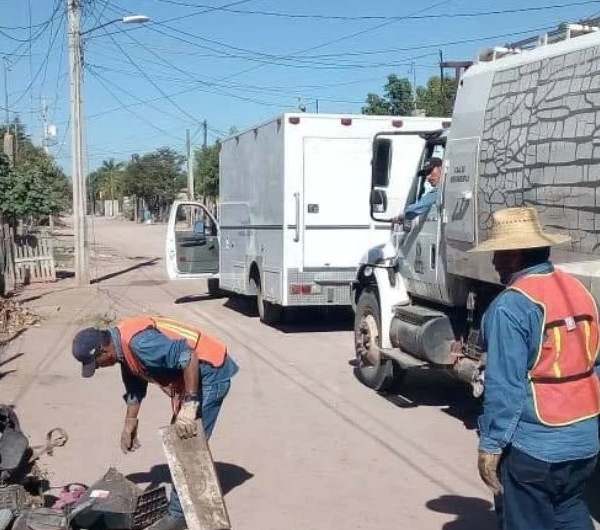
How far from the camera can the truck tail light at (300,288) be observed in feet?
42.4

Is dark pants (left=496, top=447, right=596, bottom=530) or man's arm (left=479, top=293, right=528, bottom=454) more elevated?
man's arm (left=479, top=293, right=528, bottom=454)

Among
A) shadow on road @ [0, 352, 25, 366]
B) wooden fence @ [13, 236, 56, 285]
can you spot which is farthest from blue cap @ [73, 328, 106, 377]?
wooden fence @ [13, 236, 56, 285]

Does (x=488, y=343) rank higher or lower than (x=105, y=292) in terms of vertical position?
higher

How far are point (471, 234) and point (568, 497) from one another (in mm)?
3668

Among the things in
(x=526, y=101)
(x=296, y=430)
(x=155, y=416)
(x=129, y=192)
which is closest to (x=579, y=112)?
(x=526, y=101)

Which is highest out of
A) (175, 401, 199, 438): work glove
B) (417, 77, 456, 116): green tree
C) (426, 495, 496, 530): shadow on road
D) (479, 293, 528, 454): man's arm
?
(417, 77, 456, 116): green tree

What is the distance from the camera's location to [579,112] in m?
5.48

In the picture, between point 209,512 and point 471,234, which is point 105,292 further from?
point 209,512

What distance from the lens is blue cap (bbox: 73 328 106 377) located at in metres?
4.80

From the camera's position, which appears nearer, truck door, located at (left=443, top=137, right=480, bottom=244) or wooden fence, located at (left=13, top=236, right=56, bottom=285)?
truck door, located at (left=443, top=137, right=480, bottom=244)

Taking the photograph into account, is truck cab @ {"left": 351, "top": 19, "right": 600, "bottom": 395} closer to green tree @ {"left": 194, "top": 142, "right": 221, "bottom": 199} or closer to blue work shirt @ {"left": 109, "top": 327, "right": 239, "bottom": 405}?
blue work shirt @ {"left": 109, "top": 327, "right": 239, "bottom": 405}

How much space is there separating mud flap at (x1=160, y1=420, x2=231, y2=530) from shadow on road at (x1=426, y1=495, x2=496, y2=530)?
1456mm

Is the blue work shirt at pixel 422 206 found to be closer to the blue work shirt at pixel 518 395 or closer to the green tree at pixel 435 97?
the blue work shirt at pixel 518 395

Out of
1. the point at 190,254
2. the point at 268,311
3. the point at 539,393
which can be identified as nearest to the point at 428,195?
the point at 539,393
